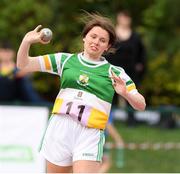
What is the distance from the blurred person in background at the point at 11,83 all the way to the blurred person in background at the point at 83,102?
3411 millimetres

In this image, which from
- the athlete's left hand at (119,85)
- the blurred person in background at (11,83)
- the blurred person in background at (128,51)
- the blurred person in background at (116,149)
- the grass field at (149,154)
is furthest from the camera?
the grass field at (149,154)

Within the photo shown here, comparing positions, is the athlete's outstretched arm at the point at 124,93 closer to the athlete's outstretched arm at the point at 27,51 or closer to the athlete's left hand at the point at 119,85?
the athlete's left hand at the point at 119,85

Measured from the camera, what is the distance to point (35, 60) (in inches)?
227

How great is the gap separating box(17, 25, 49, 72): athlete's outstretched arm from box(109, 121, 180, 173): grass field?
4516 mm

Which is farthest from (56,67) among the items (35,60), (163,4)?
(163,4)

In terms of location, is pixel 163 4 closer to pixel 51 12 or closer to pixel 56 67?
pixel 51 12

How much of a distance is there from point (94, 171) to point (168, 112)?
17.6ft

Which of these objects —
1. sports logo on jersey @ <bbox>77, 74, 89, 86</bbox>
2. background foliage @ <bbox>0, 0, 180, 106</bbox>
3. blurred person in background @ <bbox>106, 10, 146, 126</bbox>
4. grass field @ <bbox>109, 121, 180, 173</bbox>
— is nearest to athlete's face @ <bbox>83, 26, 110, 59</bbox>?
sports logo on jersey @ <bbox>77, 74, 89, 86</bbox>

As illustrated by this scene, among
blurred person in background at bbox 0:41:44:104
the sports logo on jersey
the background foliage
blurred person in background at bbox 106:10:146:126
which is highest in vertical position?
the background foliage

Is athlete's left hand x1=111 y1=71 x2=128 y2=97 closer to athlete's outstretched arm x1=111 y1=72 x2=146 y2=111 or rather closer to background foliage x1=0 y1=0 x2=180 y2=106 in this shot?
athlete's outstretched arm x1=111 y1=72 x2=146 y2=111

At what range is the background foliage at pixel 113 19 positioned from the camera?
1530 centimetres

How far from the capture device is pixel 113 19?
49.3ft

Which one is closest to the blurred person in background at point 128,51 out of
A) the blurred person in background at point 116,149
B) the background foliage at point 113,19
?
the blurred person in background at point 116,149

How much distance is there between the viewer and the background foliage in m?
15.3
